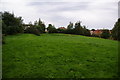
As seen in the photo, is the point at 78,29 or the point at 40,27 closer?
the point at 40,27

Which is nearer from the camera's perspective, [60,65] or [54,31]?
[60,65]

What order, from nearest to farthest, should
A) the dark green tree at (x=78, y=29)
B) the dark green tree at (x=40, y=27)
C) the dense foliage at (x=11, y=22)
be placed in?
the dense foliage at (x=11, y=22), the dark green tree at (x=40, y=27), the dark green tree at (x=78, y=29)

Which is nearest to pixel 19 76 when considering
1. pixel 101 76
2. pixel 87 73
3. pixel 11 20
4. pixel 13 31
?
pixel 87 73

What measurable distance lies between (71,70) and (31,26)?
119ft

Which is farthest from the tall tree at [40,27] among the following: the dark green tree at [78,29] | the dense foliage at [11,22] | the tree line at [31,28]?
the dark green tree at [78,29]

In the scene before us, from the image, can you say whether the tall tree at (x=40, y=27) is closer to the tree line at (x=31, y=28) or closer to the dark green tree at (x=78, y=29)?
the tree line at (x=31, y=28)

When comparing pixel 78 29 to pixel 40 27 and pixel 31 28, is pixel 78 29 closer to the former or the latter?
pixel 40 27

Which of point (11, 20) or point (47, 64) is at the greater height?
point (11, 20)

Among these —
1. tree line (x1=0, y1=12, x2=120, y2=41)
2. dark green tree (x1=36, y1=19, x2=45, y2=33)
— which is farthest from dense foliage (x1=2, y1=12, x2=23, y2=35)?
dark green tree (x1=36, y1=19, x2=45, y2=33)

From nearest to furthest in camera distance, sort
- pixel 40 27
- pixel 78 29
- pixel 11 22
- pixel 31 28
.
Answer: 1. pixel 11 22
2. pixel 31 28
3. pixel 40 27
4. pixel 78 29

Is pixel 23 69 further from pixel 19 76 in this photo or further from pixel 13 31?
pixel 13 31

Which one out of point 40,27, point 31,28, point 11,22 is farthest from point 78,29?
point 11,22

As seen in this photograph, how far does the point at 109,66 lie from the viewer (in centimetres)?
848


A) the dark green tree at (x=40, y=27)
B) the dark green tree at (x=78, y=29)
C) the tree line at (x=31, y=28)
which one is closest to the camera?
the tree line at (x=31, y=28)
